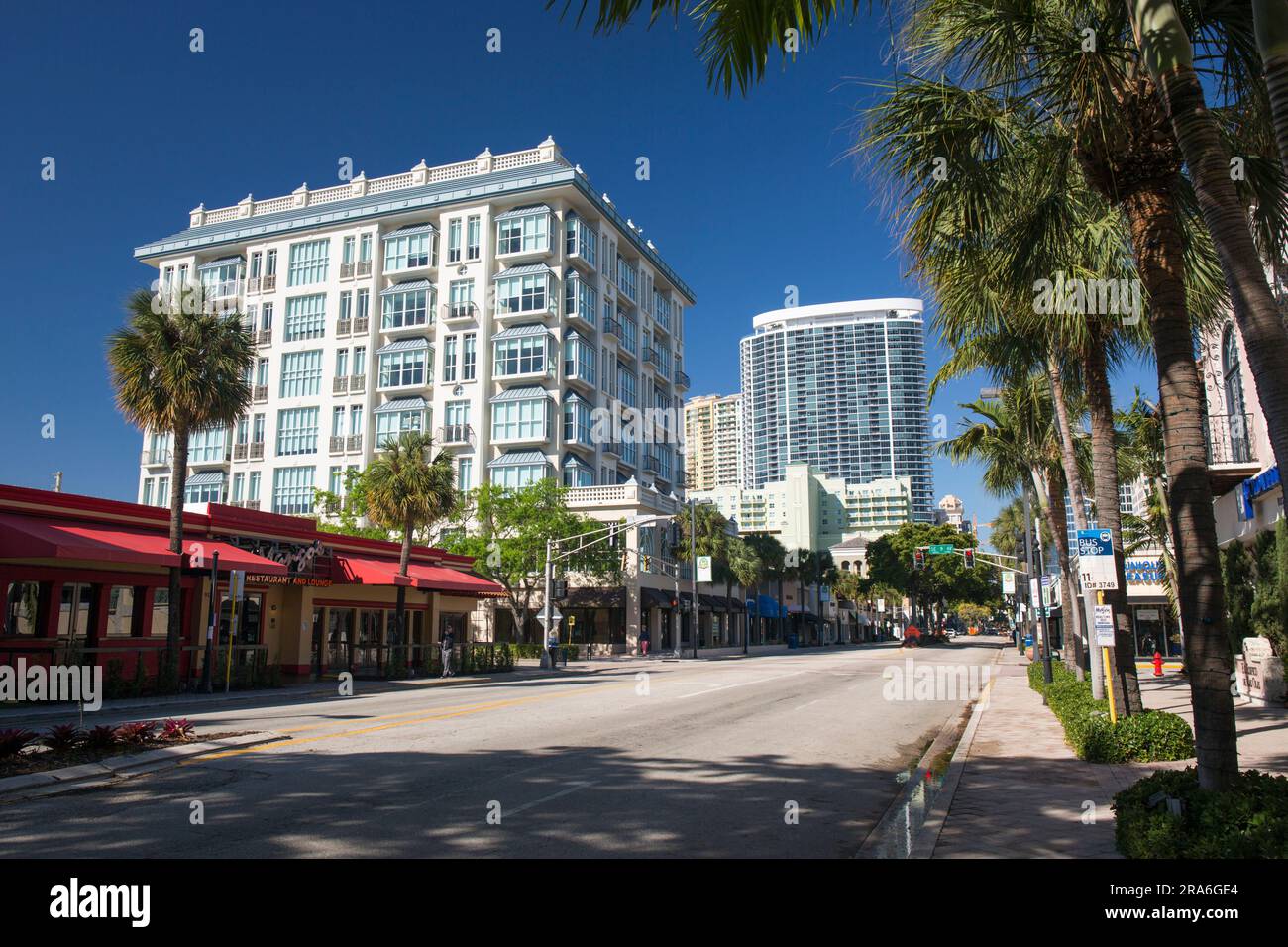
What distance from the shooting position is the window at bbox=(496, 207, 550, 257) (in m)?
61.3

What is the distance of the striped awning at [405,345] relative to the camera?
64.1 metres

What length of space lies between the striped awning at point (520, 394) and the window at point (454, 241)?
11010mm

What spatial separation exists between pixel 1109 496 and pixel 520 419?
49663mm

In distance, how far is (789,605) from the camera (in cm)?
10069

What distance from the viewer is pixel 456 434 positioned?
204ft

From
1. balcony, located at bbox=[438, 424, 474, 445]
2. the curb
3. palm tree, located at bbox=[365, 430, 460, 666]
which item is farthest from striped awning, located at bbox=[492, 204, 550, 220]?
the curb

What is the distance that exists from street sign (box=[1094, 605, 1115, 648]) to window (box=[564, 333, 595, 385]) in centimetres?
5045

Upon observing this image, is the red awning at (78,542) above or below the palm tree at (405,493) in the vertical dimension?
below

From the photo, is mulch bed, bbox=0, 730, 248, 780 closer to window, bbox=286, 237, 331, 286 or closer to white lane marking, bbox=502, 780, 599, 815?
white lane marking, bbox=502, 780, 599, 815

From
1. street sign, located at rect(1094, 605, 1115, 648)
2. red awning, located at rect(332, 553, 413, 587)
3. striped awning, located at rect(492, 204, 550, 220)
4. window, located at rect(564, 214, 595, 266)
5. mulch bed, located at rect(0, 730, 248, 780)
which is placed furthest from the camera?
window, located at rect(564, 214, 595, 266)

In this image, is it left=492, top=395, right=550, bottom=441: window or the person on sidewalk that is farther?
left=492, top=395, right=550, bottom=441: window

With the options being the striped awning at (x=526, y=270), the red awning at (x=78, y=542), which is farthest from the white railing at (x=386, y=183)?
the red awning at (x=78, y=542)

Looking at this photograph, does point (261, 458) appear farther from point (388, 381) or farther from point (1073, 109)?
point (1073, 109)

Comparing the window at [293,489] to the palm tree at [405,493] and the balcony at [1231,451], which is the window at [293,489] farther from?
the balcony at [1231,451]
